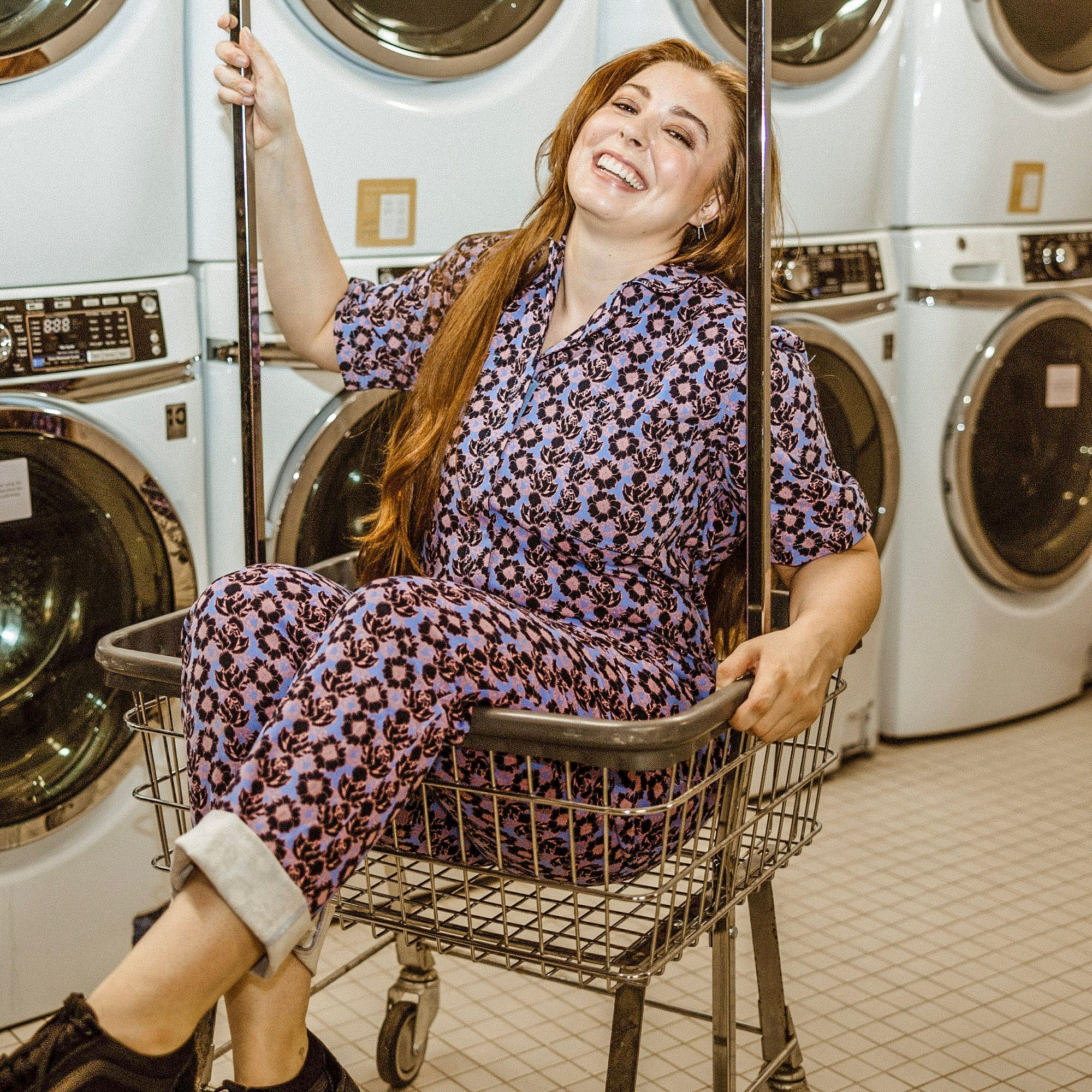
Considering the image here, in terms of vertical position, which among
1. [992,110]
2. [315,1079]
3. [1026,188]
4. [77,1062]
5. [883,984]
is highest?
[992,110]

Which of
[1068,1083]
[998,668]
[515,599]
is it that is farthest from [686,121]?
[998,668]

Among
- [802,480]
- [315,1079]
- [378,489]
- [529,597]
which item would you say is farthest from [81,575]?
[802,480]

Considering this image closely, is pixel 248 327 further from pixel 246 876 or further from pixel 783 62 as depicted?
pixel 783 62

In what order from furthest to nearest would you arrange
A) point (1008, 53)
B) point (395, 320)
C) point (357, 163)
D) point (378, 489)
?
point (1008, 53) → point (378, 489) → point (357, 163) → point (395, 320)

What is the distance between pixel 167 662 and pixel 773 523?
0.54 m

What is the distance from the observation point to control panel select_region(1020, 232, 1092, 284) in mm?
2557

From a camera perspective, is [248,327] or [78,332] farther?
[78,332]

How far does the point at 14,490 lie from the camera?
1550 millimetres

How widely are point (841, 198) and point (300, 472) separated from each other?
1.09m

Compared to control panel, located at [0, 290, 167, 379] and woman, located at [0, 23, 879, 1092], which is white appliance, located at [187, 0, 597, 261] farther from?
woman, located at [0, 23, 879, 1092]

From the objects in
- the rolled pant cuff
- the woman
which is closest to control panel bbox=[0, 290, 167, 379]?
the woman

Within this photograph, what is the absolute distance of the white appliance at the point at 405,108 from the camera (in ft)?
5.47

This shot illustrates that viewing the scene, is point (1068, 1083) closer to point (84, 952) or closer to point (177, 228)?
point (84, 952)

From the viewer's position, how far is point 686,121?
52.5 inches
